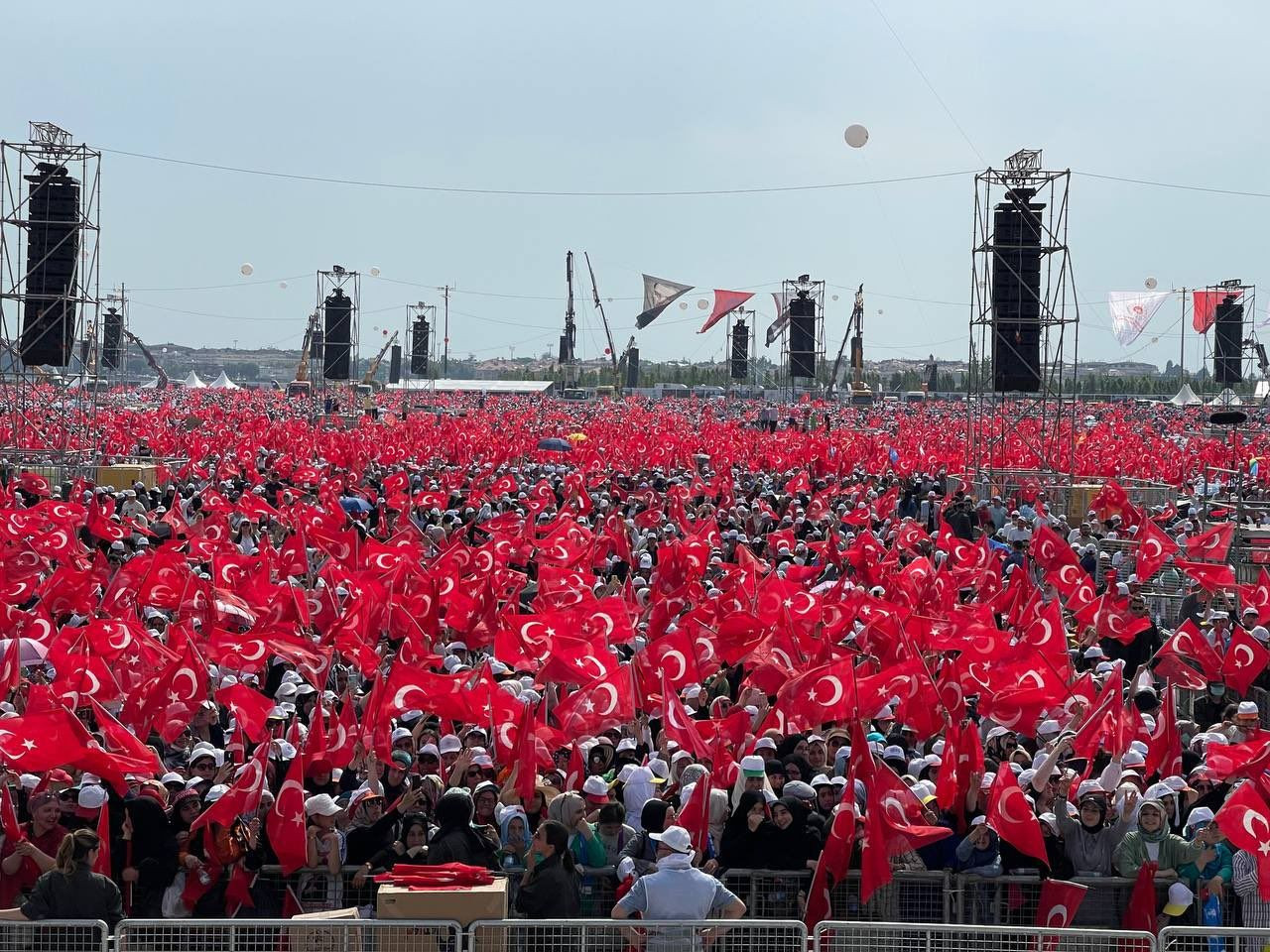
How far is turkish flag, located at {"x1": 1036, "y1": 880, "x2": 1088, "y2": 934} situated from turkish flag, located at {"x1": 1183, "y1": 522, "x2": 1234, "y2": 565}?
10.9 meters

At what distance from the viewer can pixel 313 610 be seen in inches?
581

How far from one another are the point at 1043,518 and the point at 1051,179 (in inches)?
374

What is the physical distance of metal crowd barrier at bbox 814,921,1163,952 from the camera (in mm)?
6680

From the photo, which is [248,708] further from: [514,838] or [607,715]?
[514,838]

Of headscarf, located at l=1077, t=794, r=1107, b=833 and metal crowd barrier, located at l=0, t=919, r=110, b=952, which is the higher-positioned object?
headscarf, located at l=1077, t=794, r=1107, b=833

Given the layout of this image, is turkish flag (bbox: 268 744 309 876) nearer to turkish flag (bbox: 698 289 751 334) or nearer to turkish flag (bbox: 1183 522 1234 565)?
turkish flag (bbox: 1183 522 1234 565)

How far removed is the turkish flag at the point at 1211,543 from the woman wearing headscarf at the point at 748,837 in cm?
1111

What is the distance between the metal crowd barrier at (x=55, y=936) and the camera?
6.93 m

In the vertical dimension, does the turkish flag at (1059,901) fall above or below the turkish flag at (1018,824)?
below

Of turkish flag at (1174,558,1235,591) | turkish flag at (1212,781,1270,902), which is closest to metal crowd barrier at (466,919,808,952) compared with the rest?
turkish flag at (1212,781,1270,902)

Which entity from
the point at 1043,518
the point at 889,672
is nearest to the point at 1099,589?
the point at 1043,518

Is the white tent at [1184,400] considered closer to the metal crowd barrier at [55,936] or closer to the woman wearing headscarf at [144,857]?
the woman wearing headscarf at [144,857]

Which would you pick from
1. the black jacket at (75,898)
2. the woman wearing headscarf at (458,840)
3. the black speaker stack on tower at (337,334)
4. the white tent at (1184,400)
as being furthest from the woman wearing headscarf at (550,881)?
the white tent at (1184,400)


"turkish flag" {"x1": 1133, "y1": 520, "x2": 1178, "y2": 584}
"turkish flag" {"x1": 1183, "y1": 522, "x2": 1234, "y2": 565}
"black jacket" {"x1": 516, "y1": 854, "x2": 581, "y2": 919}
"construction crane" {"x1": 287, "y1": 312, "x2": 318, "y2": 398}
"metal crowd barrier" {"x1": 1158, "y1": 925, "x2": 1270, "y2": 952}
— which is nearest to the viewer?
"metal crowd barrier" {"x1": 1158, "y1": 925, "x2": 1270, "y2": 952}
